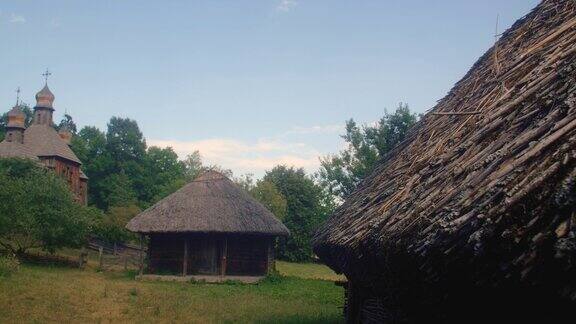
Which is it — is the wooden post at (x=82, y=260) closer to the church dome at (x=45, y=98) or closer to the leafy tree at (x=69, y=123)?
the church dome at (x=45, y=98)

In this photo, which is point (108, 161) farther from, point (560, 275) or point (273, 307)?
point (560, 275)

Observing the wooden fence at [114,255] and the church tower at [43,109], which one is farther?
the church tower at [43,109]

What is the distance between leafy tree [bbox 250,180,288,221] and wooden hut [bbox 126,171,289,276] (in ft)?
59.4

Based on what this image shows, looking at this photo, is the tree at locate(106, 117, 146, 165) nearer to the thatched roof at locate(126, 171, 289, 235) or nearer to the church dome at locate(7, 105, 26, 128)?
the church dome at locate(7, 105, 26, 128)

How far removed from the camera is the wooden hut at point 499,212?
6.93 ft

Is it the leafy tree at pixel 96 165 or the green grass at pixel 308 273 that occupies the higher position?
the leafy tree at pixel 96 165

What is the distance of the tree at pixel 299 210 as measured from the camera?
44812 millimetres

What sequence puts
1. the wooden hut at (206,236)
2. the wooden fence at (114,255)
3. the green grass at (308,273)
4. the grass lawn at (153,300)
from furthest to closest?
the green grass at (308,273) < the wooden fence at (114,255) < the wooden hut at (206,236) < the grass lawn at (153,300)

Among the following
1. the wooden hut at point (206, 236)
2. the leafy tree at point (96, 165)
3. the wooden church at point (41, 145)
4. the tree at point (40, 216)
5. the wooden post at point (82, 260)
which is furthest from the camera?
the leafy tree at point (96, 165)

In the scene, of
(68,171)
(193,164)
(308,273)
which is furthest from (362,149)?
(193,164)

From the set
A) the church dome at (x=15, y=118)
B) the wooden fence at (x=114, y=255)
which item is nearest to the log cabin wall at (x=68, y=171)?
the church dome at (x=15, y=118)

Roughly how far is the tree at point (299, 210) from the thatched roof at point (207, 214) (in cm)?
1736

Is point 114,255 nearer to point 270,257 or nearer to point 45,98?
point 270,257

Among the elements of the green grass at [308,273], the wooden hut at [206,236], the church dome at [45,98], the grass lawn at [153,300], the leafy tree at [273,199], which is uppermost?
the church dome at [45,98]
